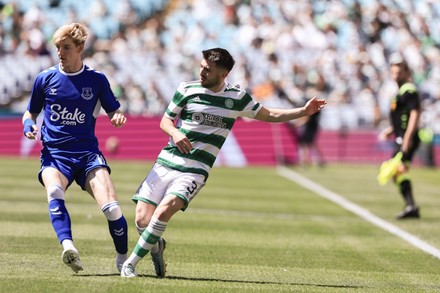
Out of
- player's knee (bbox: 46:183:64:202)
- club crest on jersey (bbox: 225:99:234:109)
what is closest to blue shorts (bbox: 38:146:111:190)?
player's knee (bbox: 46:183:64:202)

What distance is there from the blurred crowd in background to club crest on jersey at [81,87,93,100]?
22.2m

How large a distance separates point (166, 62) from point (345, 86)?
18.8ft

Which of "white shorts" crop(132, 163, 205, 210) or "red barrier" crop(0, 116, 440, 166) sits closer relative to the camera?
"white shorts" crop(132, 163, 205, 210)

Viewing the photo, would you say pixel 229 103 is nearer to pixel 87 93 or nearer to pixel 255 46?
pixel 87 93

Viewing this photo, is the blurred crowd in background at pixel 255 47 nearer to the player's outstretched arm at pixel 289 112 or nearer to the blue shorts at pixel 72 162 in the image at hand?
the player's outstretched arm at pixel 289 112

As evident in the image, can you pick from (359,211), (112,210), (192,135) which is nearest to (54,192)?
(112,210)

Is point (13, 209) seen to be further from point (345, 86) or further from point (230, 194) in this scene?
point (345, 86)

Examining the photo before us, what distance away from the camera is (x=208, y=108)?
8594 millimetres

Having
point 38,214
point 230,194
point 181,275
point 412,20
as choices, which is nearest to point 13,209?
point 38,214

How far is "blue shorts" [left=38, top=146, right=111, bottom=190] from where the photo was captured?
862 centimetres

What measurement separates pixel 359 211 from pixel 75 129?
28.3 feet

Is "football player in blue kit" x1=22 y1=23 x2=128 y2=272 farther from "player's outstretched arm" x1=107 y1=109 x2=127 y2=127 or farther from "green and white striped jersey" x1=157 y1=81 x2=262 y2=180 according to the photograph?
"green and white striped jersey" x1=157 y1=81 x2=262 y2=180

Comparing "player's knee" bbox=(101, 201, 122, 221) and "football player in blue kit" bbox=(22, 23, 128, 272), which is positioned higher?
"football player in blue kit" bbox=(22, 23, 128, 272)

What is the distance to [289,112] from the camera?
29.6 feet
